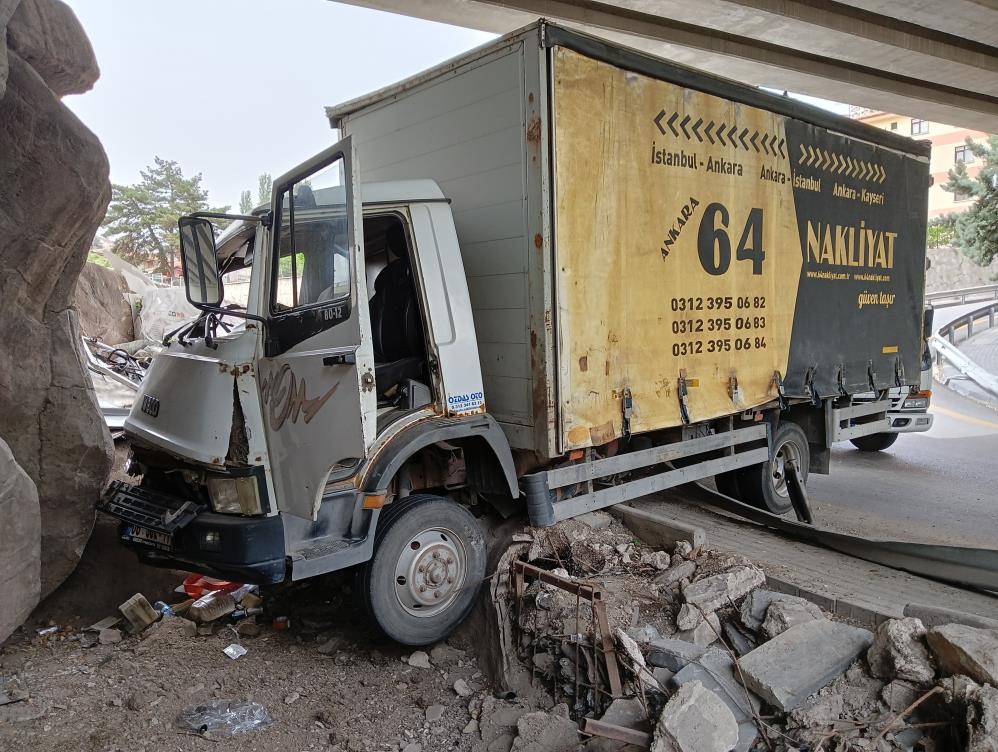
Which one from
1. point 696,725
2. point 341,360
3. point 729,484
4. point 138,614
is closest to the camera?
point 696,725

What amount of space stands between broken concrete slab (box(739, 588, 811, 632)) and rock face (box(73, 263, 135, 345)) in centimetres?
1640

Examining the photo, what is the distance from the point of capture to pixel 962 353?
16.0m

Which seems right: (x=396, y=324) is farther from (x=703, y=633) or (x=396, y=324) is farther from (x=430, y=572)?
(x=703, y=633)

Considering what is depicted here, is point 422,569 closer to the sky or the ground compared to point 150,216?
closer to the ground

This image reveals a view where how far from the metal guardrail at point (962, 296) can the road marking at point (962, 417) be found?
51.9ft

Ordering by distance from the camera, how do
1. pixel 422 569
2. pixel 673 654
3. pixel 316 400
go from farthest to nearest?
1. pixel 422 569
2. pixel 316 400
3. pixel 673 654

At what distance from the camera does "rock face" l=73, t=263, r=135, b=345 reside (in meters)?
16.6

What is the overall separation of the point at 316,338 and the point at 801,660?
8.96ft

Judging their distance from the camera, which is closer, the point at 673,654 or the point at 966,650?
the point at 966,650

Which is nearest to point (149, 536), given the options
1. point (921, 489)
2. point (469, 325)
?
point (469, 325)

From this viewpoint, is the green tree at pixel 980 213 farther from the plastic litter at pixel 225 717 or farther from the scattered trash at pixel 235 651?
the plastic litter at pixel 225 717

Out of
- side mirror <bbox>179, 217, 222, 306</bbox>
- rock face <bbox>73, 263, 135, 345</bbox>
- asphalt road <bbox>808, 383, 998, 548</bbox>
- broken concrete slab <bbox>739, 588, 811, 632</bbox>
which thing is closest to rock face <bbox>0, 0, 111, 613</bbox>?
side mirror <bbox>179, 217, 222, 306</bbox>

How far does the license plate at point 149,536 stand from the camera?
3.71 m

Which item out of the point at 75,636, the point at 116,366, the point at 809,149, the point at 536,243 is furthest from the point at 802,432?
the point at 116,366
